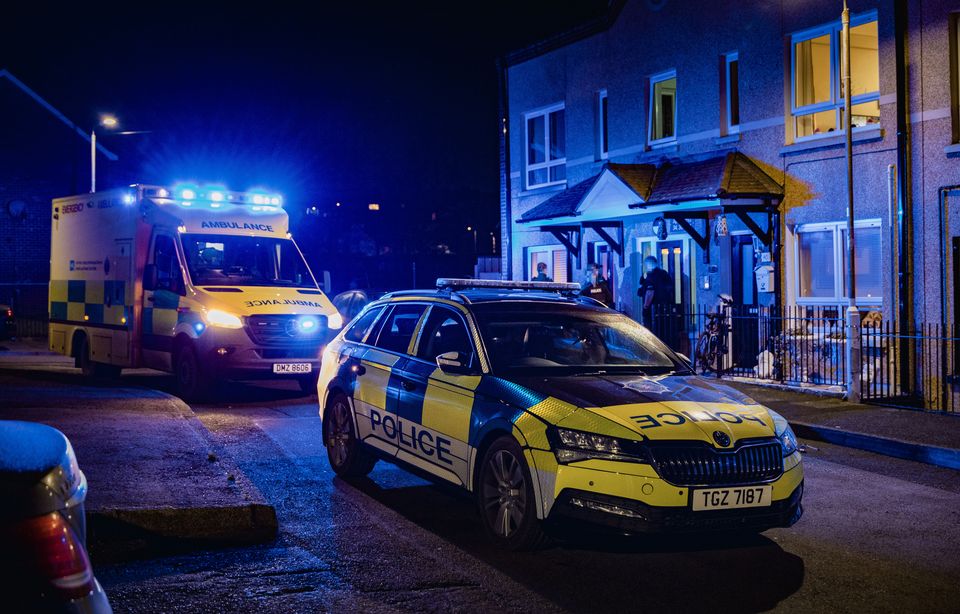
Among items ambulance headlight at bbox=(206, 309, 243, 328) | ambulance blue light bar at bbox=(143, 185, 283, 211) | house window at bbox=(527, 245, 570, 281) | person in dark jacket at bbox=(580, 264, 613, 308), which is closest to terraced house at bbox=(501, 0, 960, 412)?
house window at bbox=(527, 245, 570, 281)

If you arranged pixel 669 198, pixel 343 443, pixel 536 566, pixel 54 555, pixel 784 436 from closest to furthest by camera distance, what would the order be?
pixel 54 555 < pixel 536 566 < pixel 784 436 < pixel 343 443 < pixel 669 198

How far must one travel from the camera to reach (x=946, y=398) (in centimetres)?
1438

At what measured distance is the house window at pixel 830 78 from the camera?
1595 cm

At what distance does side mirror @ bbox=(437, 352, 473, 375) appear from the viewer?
22.8ft

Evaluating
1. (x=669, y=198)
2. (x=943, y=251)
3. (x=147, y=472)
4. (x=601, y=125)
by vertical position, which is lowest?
(x=147, y=472)

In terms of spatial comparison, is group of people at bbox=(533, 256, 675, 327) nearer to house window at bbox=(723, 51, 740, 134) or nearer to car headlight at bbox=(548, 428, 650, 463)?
house window at bbox=(723, 51, 740, 134)

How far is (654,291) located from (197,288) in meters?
8.34

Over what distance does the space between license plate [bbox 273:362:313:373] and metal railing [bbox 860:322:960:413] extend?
7873mm

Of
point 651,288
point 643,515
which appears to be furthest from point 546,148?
point 643,515

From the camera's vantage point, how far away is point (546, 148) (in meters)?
23.8

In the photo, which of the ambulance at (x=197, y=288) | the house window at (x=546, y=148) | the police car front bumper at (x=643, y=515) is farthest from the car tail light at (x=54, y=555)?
the house window at (x=546, y=148)

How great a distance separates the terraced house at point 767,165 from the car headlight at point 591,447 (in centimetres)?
880

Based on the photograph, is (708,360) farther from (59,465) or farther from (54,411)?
(59,465)

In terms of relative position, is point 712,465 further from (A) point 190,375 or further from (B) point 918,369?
(B) point 918,369
